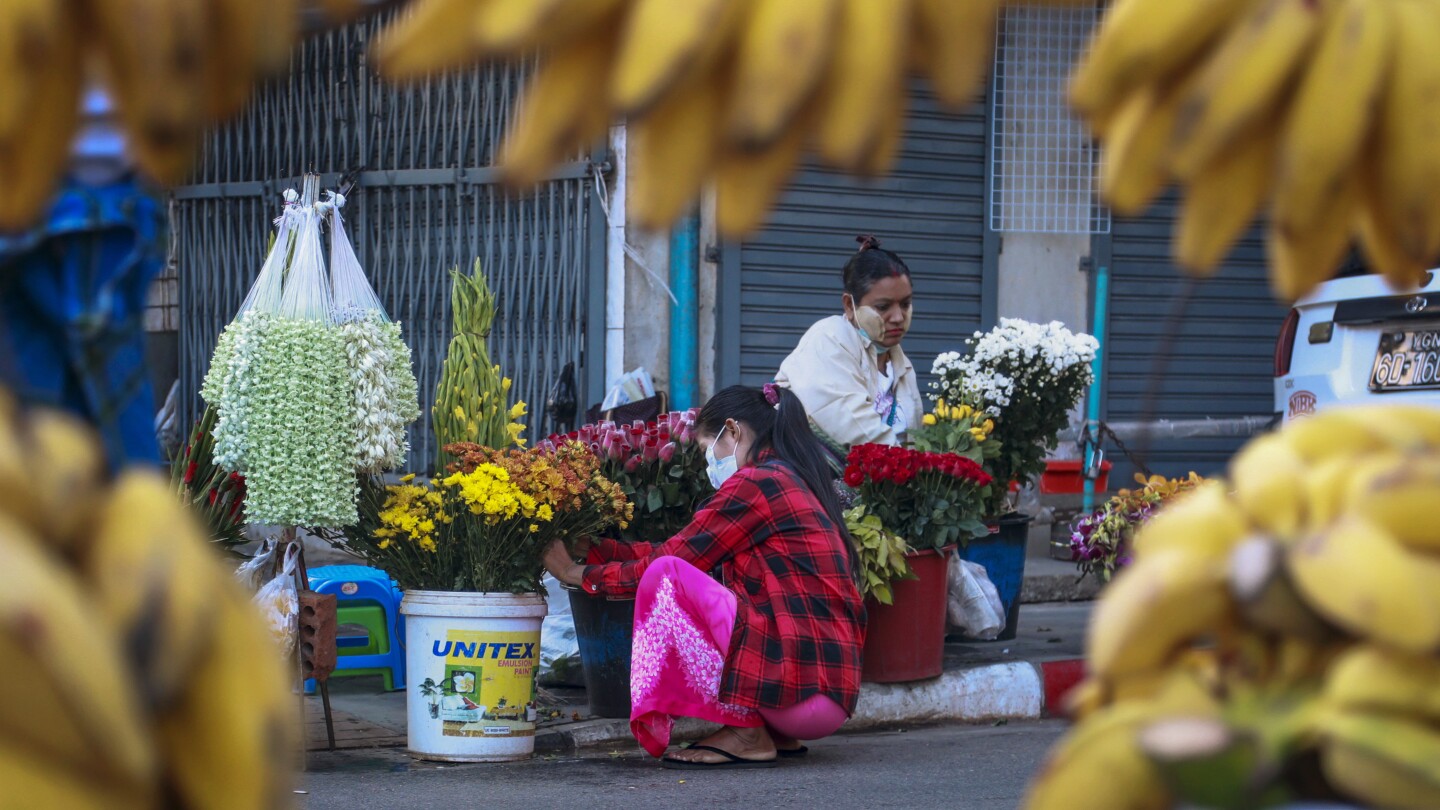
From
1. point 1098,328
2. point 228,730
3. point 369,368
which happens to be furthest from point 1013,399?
point 228,730

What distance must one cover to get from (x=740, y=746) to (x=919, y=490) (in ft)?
→ 4.58

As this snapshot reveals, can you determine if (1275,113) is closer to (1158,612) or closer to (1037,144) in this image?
(1158,612)

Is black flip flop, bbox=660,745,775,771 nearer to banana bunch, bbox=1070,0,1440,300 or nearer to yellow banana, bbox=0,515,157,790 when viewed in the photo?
banana bunch, bbox=1070,0,1440,300

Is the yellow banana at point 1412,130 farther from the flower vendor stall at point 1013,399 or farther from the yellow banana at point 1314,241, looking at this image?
the flower vendor stall at point 1013,399

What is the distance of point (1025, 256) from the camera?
9.16 m

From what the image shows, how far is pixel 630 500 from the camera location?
5.85m

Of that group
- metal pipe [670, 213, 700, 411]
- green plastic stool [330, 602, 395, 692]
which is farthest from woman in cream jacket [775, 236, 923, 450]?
green plastic stool [330, 602, 395, 692]

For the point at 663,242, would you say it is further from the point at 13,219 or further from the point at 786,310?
the point at 13,219

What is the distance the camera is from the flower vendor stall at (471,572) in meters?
5.09

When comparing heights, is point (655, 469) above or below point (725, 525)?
above

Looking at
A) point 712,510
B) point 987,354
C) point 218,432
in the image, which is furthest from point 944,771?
point 218,432

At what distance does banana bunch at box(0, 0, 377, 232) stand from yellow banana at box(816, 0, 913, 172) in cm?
43

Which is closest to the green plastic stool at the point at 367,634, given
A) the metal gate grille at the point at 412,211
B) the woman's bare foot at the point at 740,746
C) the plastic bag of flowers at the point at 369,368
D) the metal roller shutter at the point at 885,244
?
the plastic bag of flowers at the point at 369,368

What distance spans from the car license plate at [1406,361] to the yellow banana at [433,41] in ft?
19.1
